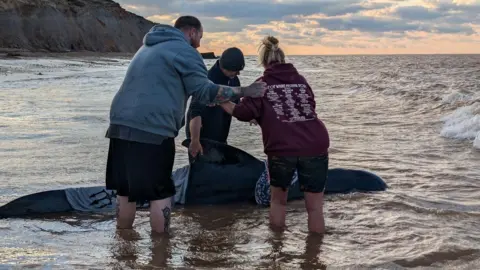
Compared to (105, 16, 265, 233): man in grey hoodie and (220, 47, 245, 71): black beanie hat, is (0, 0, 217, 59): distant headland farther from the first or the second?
(105, 16, 265, 233): man in grey hoodie

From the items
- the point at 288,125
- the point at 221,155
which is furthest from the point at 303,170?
the point at 221,155

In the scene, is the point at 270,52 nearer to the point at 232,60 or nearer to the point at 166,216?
the point at 232,60

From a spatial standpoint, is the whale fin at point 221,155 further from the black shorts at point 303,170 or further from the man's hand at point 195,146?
the black shorts at point 303,170

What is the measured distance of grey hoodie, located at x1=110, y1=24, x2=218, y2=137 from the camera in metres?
4.15

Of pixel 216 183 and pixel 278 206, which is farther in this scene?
pixel 216 183

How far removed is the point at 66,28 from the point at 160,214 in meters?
66.3

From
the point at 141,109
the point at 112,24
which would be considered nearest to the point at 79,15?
the point at 112,24

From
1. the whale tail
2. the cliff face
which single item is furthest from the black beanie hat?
the cliff face

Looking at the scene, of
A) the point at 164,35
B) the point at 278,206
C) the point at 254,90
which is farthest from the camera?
the point at 278,206

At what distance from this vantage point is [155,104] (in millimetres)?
4145

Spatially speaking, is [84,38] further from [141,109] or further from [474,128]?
[141,109]

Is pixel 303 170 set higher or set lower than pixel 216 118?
lower

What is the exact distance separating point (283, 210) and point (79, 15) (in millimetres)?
71972

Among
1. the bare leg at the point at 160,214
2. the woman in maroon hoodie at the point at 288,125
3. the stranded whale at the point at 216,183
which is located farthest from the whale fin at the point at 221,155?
the bare leg at the point at 160,214
